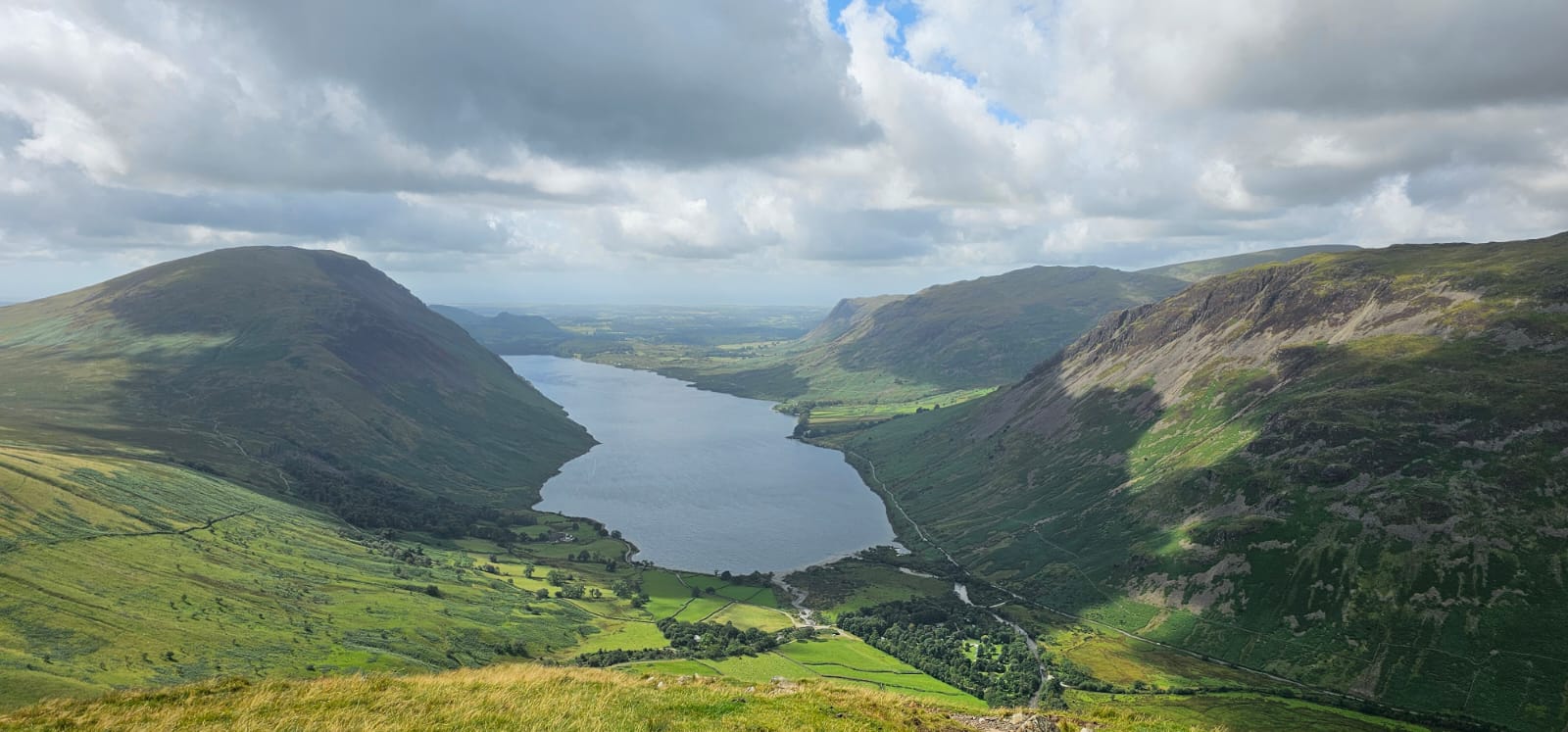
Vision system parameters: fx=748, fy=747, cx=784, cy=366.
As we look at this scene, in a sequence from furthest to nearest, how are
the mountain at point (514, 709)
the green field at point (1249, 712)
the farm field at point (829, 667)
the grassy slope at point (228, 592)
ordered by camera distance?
the farm field at point (829, 667)
the green field at point (1249, 712)
the grassy slope at point (228, 592)
the mountain at point (514, 709)

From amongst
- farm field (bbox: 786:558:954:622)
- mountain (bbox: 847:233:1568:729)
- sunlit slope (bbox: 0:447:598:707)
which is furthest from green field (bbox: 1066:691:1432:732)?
sunlit slope (bbox: 0:447:598:707)

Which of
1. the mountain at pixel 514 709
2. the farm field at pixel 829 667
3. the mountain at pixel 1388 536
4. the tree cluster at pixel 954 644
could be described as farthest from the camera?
the tree cluster at pixel 954 644

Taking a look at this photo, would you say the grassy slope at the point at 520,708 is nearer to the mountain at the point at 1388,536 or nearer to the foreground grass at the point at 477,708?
the foreground grass at the point at 477,708

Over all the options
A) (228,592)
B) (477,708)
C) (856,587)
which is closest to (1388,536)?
(856,587)

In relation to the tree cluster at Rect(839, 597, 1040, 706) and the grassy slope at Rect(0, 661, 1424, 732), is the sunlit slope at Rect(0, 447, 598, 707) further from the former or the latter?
the tree cluster at Rect(839, 597, 1040, 706)

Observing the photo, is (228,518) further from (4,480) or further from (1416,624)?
(1416,624)

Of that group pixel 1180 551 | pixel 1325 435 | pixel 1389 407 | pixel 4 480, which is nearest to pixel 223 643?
pixel 4 480

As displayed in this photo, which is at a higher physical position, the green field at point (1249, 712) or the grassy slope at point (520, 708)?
the grassy slope at point (520, 708)

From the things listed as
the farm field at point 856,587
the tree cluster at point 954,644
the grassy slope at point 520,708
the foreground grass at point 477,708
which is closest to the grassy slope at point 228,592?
the farm field at point 856,587

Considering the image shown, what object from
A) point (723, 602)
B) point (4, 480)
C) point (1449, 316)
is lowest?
point (723, 602)
